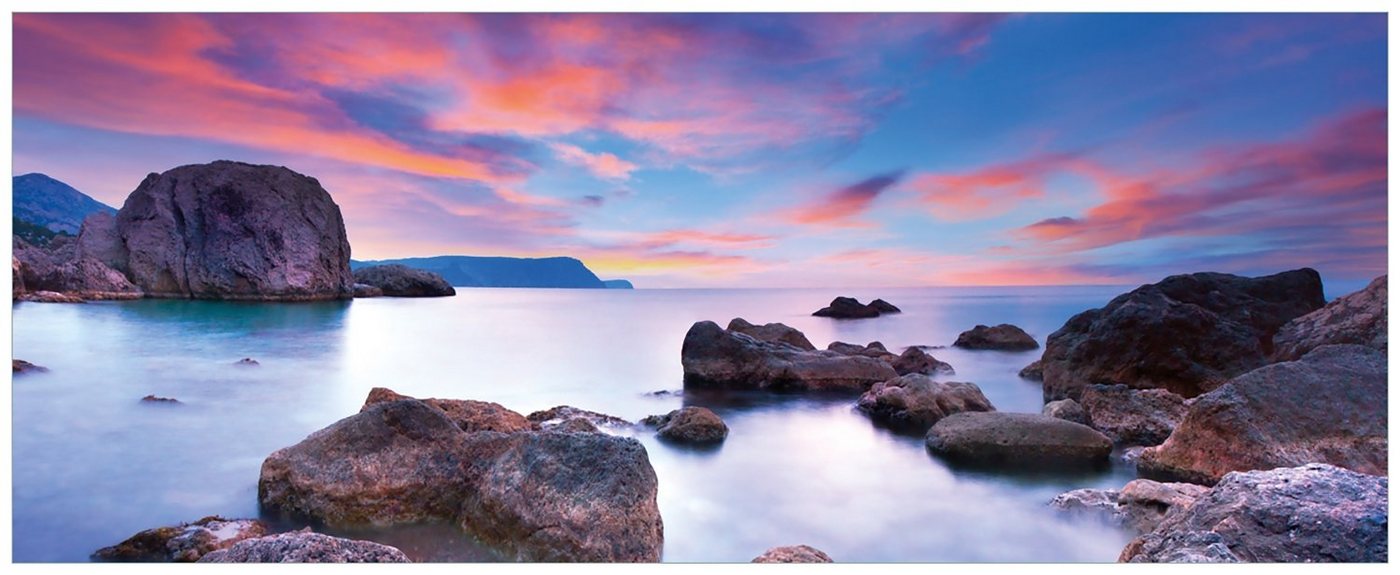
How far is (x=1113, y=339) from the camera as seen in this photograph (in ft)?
30.5

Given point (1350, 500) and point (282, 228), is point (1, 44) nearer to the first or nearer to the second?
point (1350, 500)

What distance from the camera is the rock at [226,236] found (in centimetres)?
3697

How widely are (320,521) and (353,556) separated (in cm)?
216

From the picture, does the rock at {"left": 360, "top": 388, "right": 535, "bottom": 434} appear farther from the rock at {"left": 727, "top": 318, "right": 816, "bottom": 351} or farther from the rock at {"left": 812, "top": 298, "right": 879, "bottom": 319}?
the rock at {"left": 812, "top": 298, "right": 879, "bottom": 319}

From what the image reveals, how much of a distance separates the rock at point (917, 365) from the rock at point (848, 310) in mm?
20146

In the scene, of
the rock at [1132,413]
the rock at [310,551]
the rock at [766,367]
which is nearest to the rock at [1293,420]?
the rock at [1132,413]

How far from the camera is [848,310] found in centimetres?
3422

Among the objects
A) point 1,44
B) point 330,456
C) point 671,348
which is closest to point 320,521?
point 330,456

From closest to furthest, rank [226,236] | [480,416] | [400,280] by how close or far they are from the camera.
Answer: [480,416] < [226,236] < [400,280]

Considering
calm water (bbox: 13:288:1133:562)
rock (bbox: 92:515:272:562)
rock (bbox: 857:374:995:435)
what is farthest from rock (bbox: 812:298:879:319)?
rock (bbox: 92:515:272:562)

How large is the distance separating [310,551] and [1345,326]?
932cm

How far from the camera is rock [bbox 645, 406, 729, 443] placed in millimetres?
7188

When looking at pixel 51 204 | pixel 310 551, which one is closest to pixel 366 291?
pixel 51 204

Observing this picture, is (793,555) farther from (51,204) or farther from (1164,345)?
(51,204)
